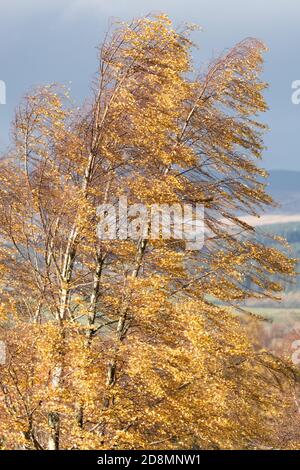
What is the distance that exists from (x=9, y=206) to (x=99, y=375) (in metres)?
5.58

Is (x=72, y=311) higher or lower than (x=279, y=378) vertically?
higher

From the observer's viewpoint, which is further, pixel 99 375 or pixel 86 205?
pixel 86 205

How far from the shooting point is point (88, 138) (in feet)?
58.9

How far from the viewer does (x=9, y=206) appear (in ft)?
58.2

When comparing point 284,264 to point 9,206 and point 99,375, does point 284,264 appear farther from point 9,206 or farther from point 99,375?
point 9,206

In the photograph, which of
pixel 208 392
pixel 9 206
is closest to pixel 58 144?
pixel 9 206

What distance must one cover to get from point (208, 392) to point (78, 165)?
24.6ft

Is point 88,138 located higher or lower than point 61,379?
higher

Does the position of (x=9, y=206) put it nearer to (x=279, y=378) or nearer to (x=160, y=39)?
(x=160, y=39)
